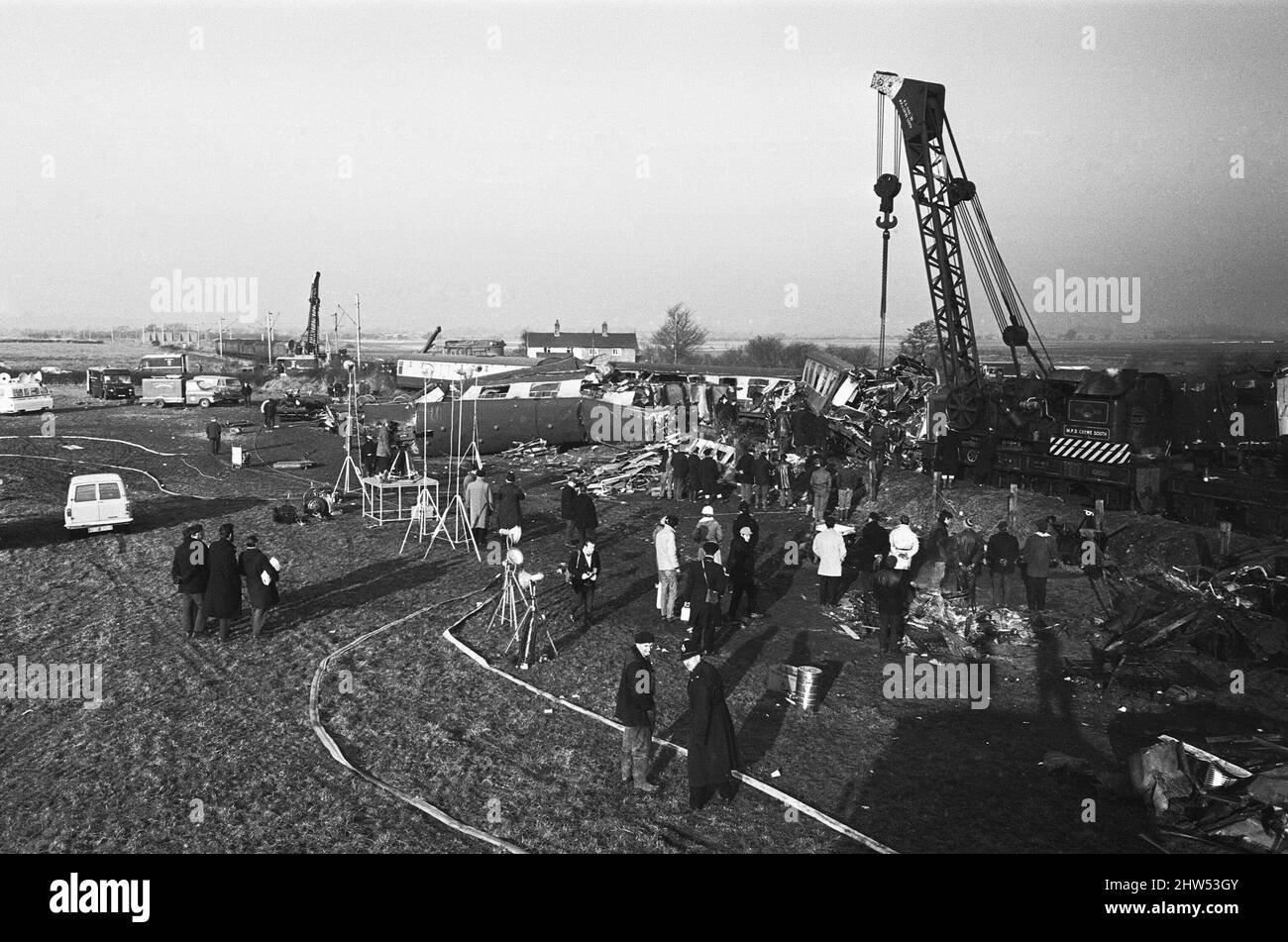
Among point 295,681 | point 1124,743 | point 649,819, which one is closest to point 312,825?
point 649,819

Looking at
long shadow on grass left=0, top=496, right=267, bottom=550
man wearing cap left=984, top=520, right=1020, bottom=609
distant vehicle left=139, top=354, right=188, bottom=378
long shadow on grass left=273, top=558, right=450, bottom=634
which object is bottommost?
long shadow on grass left=273, top=558, right=450, bottom=634

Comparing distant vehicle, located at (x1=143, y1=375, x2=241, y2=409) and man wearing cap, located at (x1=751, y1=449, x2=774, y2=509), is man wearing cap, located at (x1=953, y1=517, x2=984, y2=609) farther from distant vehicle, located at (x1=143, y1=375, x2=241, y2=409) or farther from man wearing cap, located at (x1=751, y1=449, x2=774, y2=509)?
distant vehicle, located at (x1=143, y1=375, x2=241, y2=409)

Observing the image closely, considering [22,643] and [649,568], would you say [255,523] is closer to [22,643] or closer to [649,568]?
[22,643]

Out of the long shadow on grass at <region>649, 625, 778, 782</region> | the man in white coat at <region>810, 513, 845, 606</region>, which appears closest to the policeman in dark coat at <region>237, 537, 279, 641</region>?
the long shadow on grass at <region>649, 625, 778, 782</region>

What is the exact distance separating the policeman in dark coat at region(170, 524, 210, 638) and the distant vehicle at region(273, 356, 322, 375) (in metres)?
61.1

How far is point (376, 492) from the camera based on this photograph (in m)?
25.4

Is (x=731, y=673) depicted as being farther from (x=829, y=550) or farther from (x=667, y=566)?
(x=829, y=550)

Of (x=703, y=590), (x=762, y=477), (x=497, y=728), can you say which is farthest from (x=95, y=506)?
(x=703, y=590)

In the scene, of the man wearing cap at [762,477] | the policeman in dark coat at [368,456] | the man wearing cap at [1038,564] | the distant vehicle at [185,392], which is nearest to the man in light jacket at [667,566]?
the man wearing cap at [1038,564]

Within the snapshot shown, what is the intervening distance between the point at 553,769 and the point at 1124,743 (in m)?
6.39

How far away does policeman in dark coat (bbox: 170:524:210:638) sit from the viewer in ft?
49.7

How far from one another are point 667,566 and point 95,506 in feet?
46.7

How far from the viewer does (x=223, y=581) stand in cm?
1530

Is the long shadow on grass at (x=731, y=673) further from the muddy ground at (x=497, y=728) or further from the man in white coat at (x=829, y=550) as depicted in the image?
the man in white coat at (x=829, y=550)
